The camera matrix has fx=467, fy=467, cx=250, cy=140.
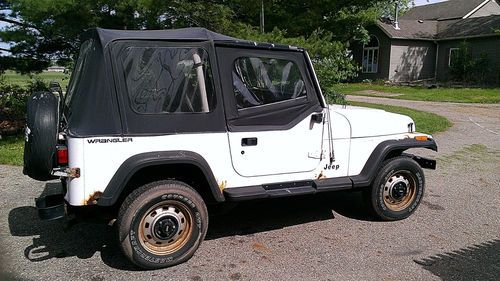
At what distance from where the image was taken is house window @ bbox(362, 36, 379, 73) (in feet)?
113

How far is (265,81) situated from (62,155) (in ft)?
6.60

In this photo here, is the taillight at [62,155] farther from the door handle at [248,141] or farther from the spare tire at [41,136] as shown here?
the door handle at [248,141]

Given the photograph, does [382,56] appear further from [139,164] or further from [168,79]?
[139,164]

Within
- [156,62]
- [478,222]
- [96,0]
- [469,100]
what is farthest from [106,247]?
[469,100]

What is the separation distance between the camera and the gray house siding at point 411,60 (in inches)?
1291

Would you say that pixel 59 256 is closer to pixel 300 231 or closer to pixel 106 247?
pixel 106 247

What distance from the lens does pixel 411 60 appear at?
1314 inches

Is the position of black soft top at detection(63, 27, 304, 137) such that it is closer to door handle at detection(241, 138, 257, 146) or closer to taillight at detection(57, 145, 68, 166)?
taillight at detection(57, 145, 68, 166)

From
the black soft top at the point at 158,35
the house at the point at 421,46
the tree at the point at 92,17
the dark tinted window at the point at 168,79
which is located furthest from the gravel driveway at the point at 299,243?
the house at the point at 421,46

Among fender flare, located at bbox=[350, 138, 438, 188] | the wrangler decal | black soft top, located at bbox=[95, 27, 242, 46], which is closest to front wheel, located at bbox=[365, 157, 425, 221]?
fender flare, located at bbox=[350, 138, 438, 188]

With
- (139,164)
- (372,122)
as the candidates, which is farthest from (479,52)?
(139,164)

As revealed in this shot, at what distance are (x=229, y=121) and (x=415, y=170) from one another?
2391 mm

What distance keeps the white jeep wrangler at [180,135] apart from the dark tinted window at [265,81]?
0.01m

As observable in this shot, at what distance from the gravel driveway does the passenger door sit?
0.80 m
